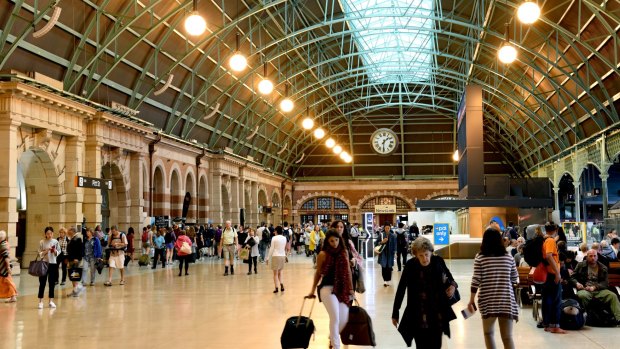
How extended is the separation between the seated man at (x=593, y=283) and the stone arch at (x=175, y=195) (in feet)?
84.0

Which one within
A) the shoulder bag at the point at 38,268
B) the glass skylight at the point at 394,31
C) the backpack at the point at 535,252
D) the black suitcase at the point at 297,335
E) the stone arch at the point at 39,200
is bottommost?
the black suitcase at the point at 297,335

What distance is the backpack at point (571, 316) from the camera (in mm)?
10328

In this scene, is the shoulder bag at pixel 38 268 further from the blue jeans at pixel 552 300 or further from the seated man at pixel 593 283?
the seated man at pixel 593 283

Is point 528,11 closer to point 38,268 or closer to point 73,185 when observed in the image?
point 38,268

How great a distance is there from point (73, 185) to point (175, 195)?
38.0 ft

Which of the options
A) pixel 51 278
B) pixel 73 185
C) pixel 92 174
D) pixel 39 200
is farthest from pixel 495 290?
pixel 92 174

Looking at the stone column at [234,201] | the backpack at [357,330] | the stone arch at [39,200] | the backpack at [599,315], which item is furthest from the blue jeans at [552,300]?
the stone column at [234,201]

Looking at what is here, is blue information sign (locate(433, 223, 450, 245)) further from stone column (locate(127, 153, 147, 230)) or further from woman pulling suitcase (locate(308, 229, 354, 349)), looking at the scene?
woman pulling suitcase (locate(308, 229, 354, 349))

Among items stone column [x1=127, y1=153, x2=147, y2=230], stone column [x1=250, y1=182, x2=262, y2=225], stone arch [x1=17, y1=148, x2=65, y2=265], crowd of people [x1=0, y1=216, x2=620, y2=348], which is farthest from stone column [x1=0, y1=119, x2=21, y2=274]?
stone column [x1=250, y1=182, x2=262, y2=225]

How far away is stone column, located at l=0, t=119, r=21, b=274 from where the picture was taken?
19.9 m

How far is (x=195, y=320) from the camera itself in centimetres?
1158

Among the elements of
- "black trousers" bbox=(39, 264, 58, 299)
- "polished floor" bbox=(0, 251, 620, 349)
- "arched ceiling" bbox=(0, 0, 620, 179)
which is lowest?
"polished floor" bbox=(0, 251, 620, 349)

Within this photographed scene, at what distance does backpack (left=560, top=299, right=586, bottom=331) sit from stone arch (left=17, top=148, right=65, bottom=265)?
57.3ft

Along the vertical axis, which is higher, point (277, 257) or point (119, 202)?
point (119, 202)
